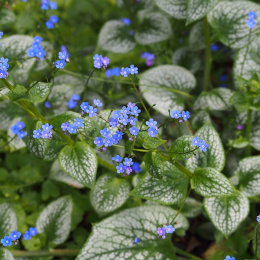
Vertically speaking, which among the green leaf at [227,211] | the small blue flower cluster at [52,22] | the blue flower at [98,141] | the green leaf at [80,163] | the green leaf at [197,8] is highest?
the green leaf at [197,8]

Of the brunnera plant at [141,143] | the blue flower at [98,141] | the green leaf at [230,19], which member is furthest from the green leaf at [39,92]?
the green leaf at [230,19]

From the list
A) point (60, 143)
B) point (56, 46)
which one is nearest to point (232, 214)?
point (60, 143)

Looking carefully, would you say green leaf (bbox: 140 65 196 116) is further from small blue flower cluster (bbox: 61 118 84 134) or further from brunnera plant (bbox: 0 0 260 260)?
small blue flower cluster (bbox: 61 118 84 134)

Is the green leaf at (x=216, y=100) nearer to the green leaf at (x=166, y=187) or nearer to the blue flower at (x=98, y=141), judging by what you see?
the green leaf at (x=166, y=187)

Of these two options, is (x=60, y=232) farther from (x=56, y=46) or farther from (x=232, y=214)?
(x=56, y=46)

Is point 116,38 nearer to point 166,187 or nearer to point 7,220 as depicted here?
point 166,187
